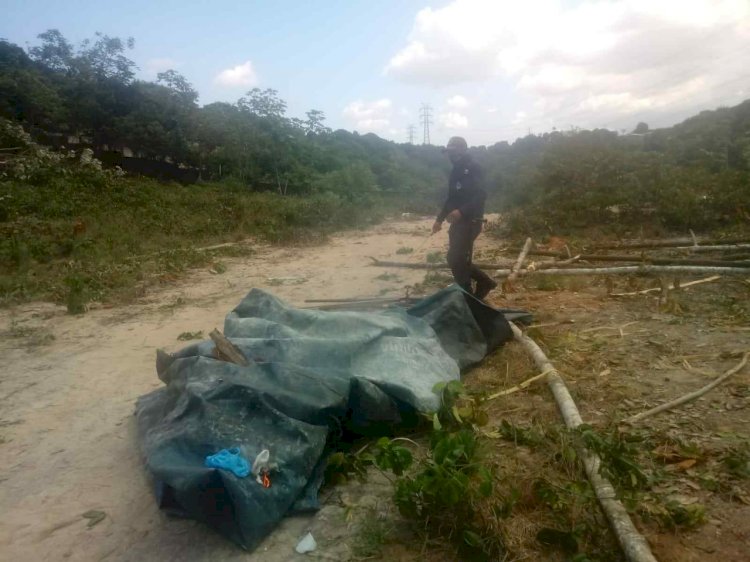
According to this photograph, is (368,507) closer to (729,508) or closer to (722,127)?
(729,508)

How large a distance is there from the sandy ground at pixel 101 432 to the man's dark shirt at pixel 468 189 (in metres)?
1.73

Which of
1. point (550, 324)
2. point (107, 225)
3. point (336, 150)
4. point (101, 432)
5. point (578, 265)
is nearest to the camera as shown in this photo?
point (101, 432)

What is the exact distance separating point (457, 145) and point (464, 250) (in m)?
0.96

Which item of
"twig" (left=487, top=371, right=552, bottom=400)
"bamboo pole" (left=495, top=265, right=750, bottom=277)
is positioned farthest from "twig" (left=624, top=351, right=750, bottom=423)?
"bamboo pole" (left=495, top=265, right=750, bottom=277)

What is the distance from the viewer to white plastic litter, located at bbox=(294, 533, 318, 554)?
198 cm

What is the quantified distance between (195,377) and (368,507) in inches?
39.7

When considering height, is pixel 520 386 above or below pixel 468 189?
below

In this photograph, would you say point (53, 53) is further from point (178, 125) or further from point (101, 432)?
point (101, 432)

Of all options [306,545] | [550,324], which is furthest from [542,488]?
[550,324]

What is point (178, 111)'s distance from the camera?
19266 mm

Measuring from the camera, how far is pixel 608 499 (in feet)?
6.33

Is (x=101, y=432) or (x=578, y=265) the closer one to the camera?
(x=101, y=432)

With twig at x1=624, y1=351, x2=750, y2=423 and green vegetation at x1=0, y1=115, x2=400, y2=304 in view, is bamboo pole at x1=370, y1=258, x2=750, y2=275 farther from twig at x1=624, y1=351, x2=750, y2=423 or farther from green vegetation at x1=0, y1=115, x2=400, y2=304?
green vegetation at x1=0, y1=115, x2=400, y2=304

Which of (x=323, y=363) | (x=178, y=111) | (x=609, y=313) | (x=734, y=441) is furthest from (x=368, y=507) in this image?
(x=178, y=111)
